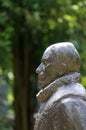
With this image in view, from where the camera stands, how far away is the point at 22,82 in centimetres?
1980

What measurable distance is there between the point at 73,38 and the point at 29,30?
1547mm

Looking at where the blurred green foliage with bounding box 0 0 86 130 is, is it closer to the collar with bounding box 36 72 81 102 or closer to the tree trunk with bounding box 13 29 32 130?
the tree trunk with bounding box 13 29 32 130

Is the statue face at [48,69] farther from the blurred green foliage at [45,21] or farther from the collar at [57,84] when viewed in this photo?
the blurred green foliage at [45,21]

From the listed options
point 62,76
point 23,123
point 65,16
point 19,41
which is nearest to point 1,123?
point 23,123

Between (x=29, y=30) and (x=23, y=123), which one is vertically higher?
(x=29, y=30)

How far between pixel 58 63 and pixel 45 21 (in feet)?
41.2

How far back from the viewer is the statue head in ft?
18.0

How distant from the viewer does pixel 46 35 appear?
746 inches

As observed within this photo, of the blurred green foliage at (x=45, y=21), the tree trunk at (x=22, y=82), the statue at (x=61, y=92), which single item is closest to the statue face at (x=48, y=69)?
the statue at (x=61, y=92)

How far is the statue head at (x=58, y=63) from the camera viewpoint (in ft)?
18.0

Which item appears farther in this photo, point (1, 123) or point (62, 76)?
point (1, 123)

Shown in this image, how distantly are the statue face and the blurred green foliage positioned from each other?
10.8 meters

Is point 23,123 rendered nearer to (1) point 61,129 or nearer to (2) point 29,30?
(2) point 29,30

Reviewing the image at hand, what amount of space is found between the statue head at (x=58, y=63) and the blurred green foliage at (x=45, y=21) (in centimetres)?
1083
